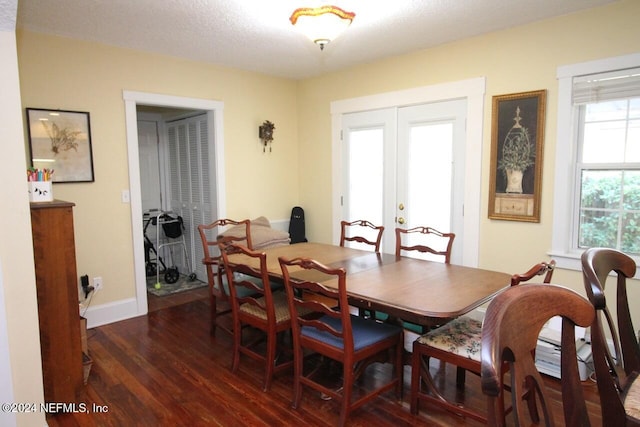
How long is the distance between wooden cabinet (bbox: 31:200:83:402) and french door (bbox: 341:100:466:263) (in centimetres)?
288

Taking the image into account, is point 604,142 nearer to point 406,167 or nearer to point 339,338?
point 406,167

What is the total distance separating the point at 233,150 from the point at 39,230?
8.13 feet

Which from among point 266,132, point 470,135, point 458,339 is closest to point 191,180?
point 266,132

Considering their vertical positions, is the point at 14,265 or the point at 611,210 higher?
the point at 611,210

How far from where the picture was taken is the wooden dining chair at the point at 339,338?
6.73ft

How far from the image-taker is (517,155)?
128 inches

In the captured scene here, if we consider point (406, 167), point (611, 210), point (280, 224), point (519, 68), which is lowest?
point (280, 224)

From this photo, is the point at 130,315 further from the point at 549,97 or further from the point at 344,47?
the point at 549,97

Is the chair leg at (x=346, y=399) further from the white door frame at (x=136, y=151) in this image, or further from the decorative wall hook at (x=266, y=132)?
the decorative wall hook at (x=266, y=132)

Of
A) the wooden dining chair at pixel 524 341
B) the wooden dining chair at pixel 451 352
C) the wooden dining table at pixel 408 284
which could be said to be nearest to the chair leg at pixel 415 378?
the wooden dining chair at pixel 451 352

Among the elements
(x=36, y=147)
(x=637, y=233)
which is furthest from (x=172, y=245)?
(x=637, y=233)

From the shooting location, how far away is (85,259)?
354cm

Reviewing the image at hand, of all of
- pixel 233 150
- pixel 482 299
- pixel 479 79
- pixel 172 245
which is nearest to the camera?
pixel 482 299

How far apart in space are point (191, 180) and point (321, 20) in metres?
3.04
